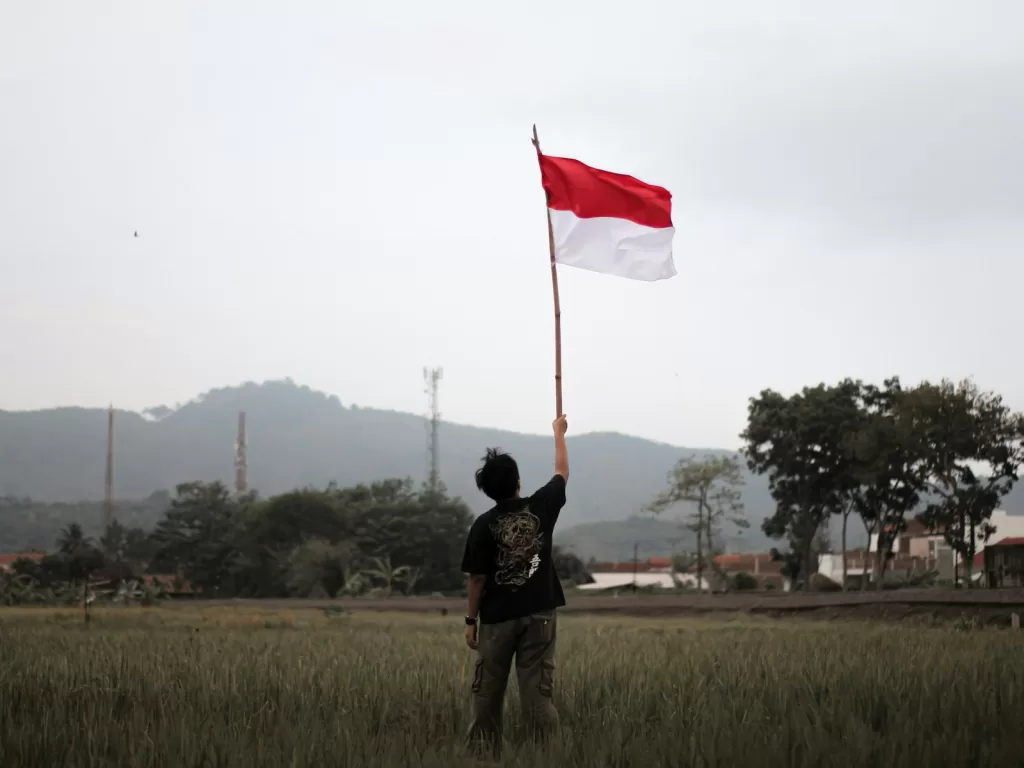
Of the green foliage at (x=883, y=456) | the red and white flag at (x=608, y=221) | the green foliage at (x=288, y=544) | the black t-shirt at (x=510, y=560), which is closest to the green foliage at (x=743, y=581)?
the green foliage at (x=883, y=456)

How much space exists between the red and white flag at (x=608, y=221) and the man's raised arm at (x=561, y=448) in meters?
2.48

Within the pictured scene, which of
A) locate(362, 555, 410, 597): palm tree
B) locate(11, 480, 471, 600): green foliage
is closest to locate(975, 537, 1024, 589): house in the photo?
locate(362, 555, 410, 597): palm tree

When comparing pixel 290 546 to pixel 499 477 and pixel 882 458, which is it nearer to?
pixel 882 458

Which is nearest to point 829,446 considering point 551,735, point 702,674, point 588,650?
point 588,650

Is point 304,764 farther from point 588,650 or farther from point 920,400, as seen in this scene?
point 920,400

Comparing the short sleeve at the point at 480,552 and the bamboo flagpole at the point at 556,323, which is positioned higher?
the bamboo flagpole at the point at 556,323

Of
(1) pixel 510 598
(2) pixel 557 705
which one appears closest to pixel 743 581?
(2) pixel 557 705

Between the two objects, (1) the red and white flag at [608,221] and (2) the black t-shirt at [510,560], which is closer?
(2) the black t-shirt at [510,560]

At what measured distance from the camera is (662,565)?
15912 cm

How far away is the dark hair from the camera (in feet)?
24.2

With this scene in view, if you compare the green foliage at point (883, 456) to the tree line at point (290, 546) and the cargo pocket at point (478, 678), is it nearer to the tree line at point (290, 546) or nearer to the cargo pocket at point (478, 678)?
the tree line at point (290, 546)

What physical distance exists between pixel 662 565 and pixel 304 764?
155930 mm

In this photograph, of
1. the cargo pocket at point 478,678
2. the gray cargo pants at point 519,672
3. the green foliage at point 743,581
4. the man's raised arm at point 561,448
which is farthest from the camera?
the green foliage at point 743,581

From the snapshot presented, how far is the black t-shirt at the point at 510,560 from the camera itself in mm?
7320
